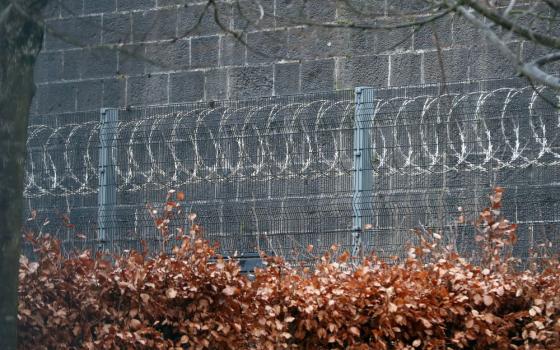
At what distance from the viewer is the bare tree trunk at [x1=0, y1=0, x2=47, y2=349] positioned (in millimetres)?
5902

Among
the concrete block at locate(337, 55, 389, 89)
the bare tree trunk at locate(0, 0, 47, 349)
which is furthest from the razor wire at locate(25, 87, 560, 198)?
the bare tree trunk at locate(0, 0, 47, 349)

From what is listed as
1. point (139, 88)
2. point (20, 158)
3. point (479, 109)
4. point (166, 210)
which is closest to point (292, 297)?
point (166, 210)

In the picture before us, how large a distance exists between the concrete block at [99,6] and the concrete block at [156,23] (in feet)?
0.95

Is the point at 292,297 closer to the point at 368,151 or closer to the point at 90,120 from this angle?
the point at 368,151

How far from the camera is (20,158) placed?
602cm

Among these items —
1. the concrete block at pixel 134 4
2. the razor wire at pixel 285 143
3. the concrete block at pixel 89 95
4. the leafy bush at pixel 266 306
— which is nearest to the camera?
the leafy bush at pixel 266 306

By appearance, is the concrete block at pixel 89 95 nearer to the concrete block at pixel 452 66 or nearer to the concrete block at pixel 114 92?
the concrete block at pixel 114 92

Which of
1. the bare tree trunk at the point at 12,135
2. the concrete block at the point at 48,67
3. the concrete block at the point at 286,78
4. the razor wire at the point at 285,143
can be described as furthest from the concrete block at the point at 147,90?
the bare tree trunk at the point at 12,135

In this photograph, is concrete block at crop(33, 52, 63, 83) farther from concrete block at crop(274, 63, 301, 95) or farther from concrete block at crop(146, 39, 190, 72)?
concrete block at crop(274, 63, 301, 95)

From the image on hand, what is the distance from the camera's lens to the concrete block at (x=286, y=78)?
1073cm

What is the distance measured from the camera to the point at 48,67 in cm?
1198

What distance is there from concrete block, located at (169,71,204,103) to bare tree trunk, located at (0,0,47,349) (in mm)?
5137

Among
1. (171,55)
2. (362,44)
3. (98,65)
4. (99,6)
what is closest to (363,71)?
(362,44)

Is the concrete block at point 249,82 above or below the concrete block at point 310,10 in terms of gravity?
below
